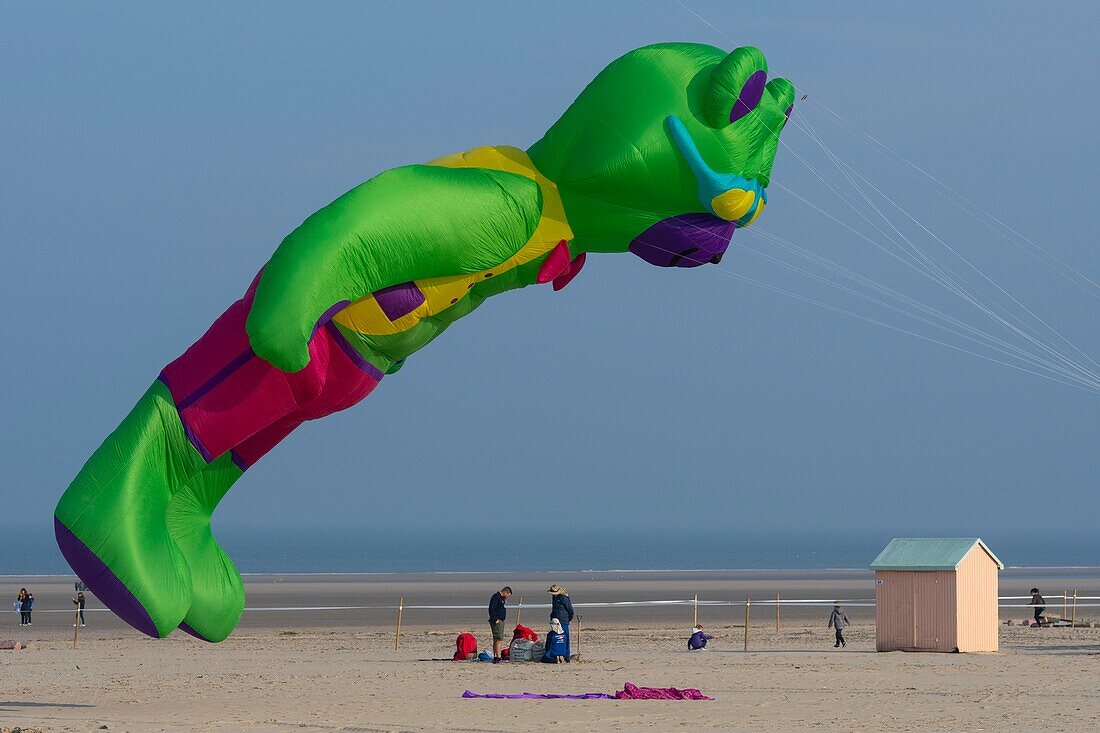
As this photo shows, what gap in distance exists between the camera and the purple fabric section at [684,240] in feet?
33.8

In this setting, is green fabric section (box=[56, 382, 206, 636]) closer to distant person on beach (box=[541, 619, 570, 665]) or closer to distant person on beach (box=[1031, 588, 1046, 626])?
distant person on beach (box=[541, 619, 570, 665])

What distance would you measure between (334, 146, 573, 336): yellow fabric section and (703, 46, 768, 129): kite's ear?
120cm

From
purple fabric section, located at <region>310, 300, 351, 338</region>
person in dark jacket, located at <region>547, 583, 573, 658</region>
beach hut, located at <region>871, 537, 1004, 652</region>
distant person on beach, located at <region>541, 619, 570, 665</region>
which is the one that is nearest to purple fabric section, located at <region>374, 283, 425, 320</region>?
purple fabric section, located at <region>310, 300, 351, 338</region>

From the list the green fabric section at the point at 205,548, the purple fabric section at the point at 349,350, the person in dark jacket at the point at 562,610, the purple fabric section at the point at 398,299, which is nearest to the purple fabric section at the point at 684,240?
the purple fabric section at the point at 398,299

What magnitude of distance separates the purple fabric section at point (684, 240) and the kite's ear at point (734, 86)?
681 mm

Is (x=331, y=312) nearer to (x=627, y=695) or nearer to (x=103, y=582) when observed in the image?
(x=103, y=582)

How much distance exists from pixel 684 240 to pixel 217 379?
3324 millimetres

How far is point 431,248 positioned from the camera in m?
9.91

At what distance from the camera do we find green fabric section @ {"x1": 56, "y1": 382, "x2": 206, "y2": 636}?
999 cm

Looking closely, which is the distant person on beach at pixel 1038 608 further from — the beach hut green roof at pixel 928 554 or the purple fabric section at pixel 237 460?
the purple fabric section at pixel 237 460

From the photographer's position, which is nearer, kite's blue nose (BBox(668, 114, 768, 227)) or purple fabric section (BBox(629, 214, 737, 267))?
kite's blue nose (BBox(668, 114, 768, 227))

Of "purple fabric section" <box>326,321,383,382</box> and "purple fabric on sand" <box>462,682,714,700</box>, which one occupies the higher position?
"purple fabric section" <box>326,321,383,382</box>

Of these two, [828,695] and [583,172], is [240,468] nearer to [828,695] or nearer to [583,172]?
[583,172]

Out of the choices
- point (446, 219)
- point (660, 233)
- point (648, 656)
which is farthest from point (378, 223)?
point (648, 656)
